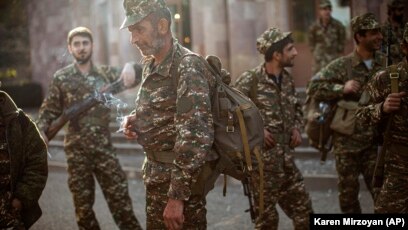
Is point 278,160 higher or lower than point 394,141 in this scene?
lower

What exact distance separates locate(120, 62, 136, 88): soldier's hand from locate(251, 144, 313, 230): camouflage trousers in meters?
1.69

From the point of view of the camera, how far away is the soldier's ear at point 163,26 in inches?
142

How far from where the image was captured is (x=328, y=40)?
1101 centimetres

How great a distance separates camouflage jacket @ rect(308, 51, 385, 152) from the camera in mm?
5742

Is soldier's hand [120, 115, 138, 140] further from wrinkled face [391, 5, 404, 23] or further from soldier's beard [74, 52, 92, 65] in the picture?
wrinkled face [391, 5, 404, 23]

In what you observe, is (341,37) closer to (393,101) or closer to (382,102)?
(382,102)

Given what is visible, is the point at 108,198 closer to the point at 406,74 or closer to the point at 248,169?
the point at 248,169

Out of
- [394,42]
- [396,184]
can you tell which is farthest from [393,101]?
[394,42]

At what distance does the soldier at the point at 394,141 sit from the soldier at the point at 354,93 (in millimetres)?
1210

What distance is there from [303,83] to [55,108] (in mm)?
7641

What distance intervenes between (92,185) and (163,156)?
8.42 ft

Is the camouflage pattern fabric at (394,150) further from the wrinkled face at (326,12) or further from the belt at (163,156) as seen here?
the wrinkled face at (326,12)

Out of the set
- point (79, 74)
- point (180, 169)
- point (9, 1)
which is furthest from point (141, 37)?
point (9, 1)

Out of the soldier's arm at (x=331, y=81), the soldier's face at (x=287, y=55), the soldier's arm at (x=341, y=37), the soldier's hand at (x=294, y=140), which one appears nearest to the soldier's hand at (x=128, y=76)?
the soldier's face at (x=287, y=55)
